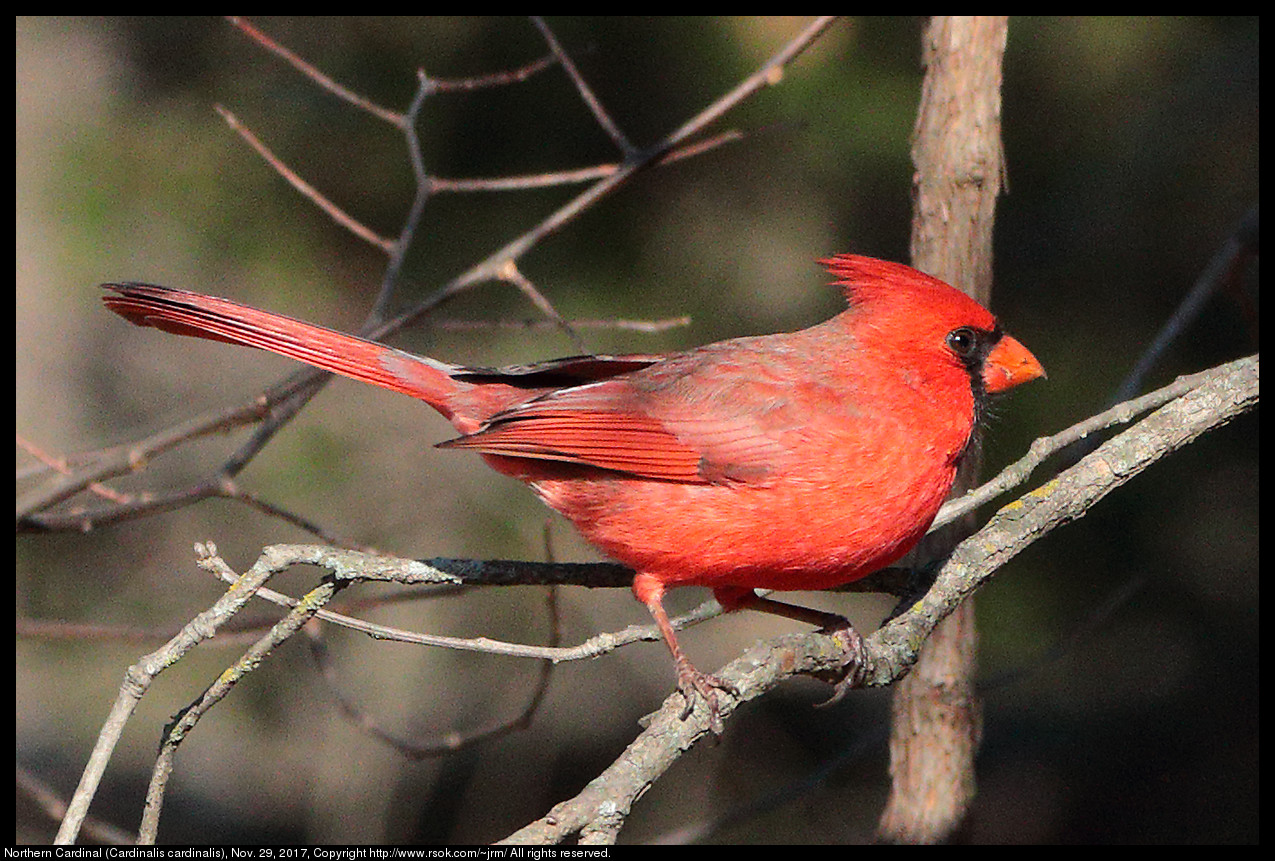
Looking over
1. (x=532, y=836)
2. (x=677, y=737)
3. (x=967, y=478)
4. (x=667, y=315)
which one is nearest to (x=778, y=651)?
(x=677, y=737)

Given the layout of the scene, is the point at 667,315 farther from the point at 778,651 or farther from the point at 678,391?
the point at 778,651

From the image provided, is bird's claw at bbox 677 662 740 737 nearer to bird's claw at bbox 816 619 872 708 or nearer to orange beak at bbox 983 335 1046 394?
bird's claw at bbox 816 619 872 708

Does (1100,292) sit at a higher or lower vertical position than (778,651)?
higher

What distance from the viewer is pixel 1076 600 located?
14.5 feet

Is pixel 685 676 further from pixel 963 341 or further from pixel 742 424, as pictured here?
pixel 963 341

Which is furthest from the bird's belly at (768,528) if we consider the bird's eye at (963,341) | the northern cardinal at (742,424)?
the bird's eye at (963,341)

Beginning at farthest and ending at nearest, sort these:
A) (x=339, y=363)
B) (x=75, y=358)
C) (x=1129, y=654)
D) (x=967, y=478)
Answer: (x=75, y=358), (x=1129, y=654), (x=967, y=478), (x=339, y=363)

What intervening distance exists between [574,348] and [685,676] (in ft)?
6.59

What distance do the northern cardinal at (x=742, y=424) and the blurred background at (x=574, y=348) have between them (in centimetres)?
110

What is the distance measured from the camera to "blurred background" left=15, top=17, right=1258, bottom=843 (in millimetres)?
4230

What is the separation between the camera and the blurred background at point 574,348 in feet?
13.9

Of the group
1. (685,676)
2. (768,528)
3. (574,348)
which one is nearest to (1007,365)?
(768,528)

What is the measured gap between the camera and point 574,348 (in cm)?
428

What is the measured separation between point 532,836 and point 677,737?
1.17 feet
